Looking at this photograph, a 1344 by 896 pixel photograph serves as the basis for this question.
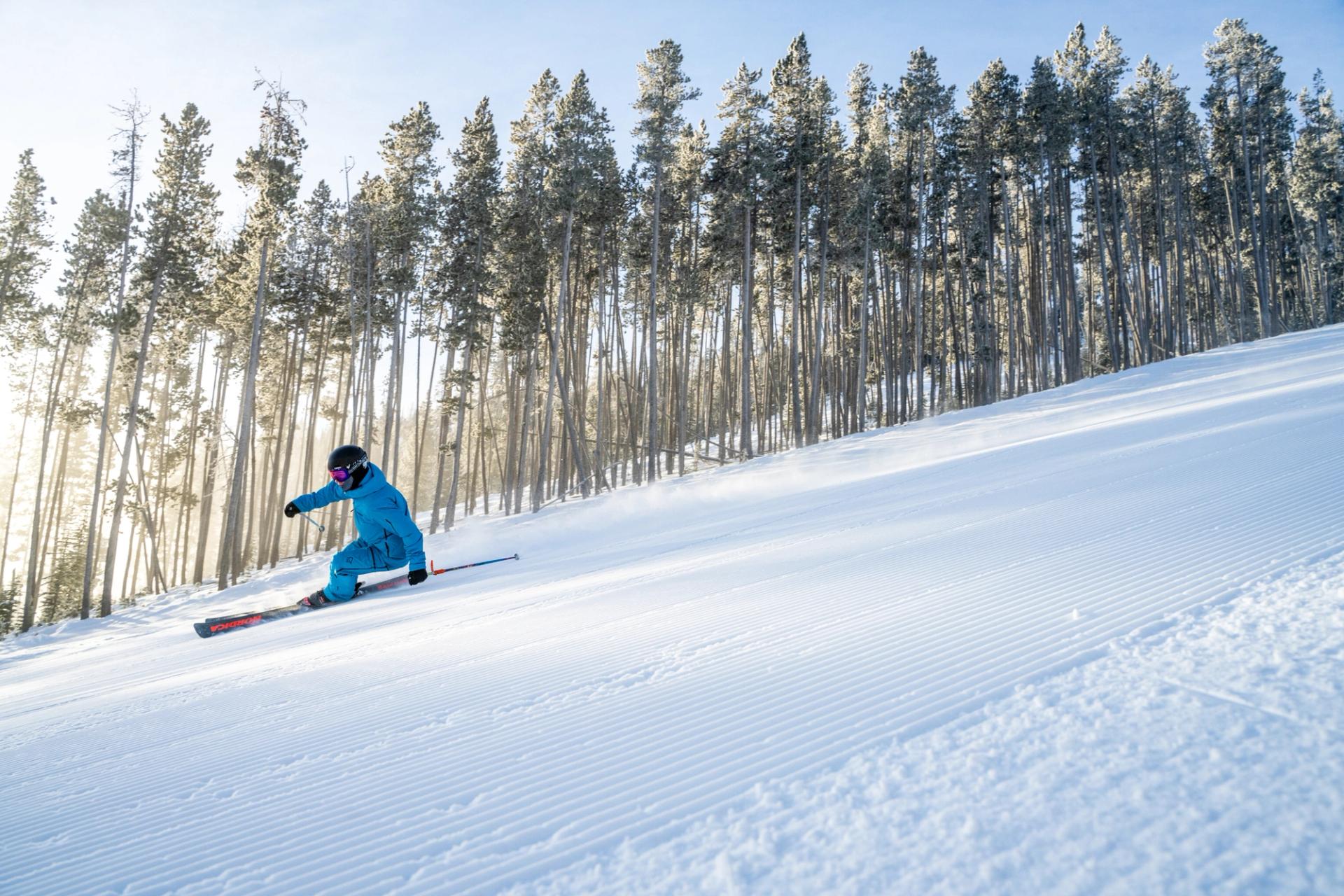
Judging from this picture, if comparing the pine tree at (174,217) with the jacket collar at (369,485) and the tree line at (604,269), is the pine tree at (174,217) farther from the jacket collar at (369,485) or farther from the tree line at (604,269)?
the jacket collar at (369,485)

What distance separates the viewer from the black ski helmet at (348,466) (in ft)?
21.2

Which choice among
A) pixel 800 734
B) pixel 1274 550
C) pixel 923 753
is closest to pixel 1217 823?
pixel 923 753

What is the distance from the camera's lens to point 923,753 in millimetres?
1966

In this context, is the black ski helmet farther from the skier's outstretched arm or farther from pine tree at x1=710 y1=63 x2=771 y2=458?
pine tree at x1=710 y1=63 x2=771 y2=458

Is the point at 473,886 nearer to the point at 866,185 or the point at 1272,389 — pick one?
the point at 1272,389

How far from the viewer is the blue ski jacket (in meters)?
6.80

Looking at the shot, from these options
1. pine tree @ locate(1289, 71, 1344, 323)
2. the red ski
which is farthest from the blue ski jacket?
pine tree @ locate(1289, 71, 1344, 323)

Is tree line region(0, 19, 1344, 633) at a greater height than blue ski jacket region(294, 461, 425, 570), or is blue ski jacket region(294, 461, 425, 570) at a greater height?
tree line region(0, 19, 1344, 633)

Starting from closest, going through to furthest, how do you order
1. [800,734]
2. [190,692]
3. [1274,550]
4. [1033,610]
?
[800,734] → [1033,610] → [1274,550] → [190,692]

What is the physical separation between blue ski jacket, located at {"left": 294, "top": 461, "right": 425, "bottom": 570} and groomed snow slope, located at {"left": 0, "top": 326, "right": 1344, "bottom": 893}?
5.16ft

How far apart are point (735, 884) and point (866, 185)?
1040 inches

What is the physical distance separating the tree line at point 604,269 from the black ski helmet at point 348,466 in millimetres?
13033

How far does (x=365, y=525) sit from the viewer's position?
727cm

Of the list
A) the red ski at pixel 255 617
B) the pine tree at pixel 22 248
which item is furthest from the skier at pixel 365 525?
the pine tree at pixel 22 248
